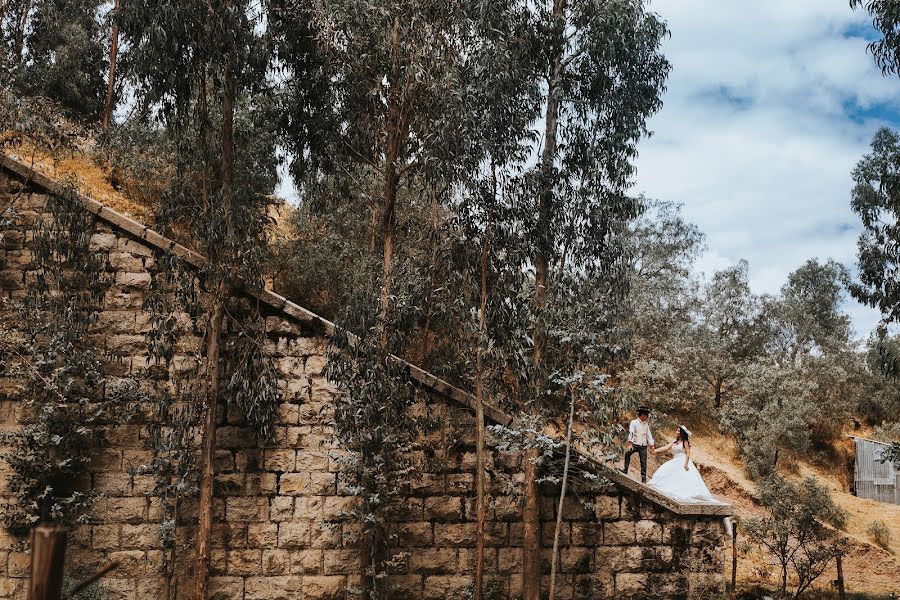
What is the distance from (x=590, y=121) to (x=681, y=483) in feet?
15.7

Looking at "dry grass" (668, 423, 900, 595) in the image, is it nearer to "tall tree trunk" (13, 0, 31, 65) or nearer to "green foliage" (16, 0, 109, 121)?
"green foliage" (16, 0, 109, 121)

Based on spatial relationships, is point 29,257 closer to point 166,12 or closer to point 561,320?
point 166,12

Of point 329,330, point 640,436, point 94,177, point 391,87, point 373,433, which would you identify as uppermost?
point 94,177

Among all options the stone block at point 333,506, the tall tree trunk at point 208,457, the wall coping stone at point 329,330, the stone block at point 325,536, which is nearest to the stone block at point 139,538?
the tall tree trunk at point 208,457

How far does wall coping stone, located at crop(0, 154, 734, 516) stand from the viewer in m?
8.54

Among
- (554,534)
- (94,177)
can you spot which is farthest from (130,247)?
(94,177)

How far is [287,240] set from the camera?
1891 cm

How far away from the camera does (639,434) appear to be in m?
10.5

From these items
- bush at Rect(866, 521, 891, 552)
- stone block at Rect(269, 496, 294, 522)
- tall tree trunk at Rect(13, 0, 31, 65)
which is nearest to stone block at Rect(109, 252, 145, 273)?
stone block at Rect(269, 496, 294, 522)

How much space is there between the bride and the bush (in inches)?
449

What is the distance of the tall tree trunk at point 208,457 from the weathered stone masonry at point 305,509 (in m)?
0.29

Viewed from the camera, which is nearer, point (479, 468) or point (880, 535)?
point (479, 468)

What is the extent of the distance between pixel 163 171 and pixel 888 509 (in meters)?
21.6

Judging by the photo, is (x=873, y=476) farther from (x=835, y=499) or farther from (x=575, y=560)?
(x=575, y=560)
